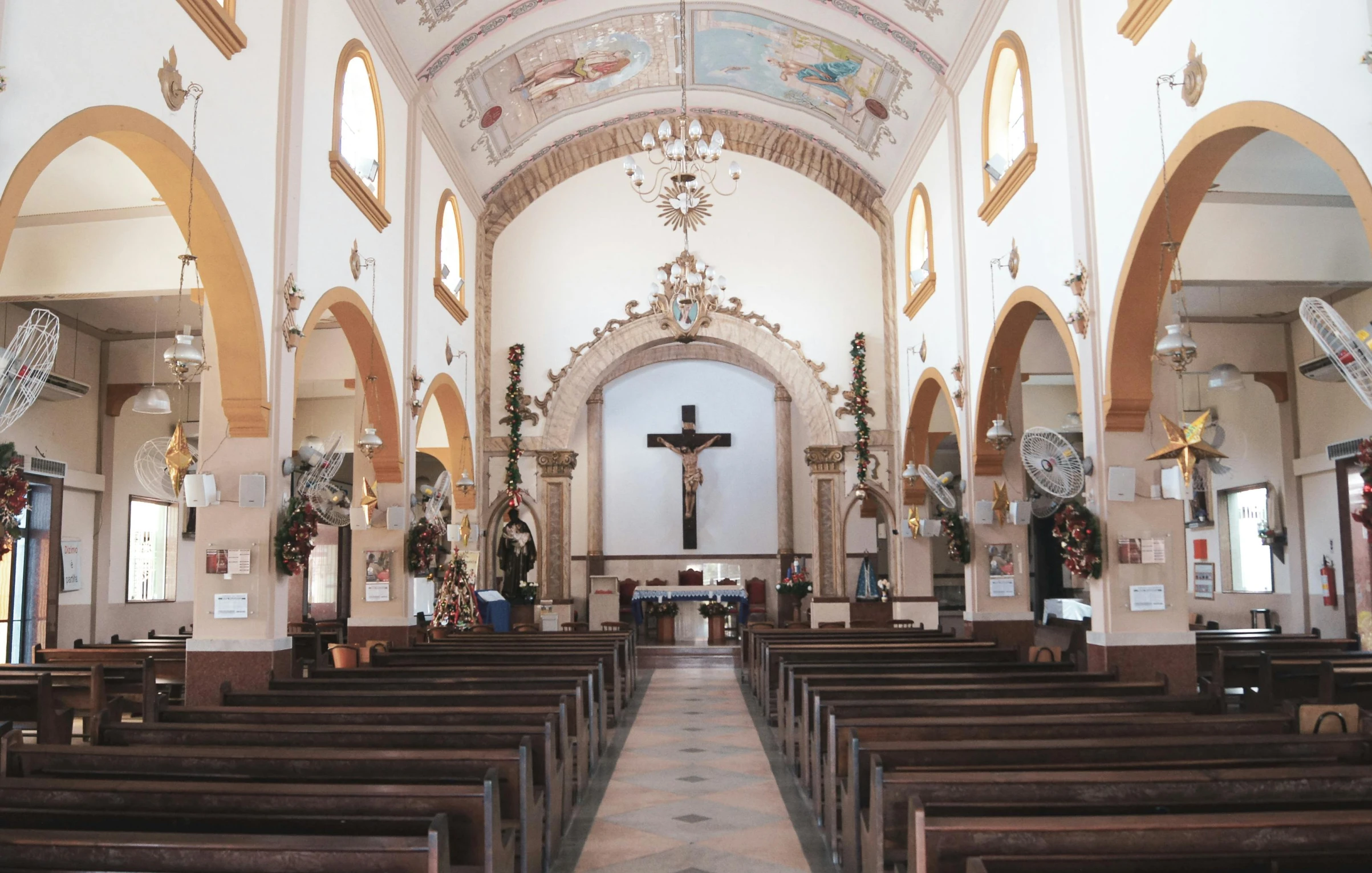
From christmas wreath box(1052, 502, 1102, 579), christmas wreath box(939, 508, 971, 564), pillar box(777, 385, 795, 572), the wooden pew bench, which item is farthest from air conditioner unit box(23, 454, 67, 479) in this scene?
pillar box(777, 385, 795, 572)

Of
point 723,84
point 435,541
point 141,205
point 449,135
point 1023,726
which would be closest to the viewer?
point 1023,726

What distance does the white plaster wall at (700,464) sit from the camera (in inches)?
929

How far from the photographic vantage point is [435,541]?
13.6 metres

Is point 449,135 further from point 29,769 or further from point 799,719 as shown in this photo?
point 29,769

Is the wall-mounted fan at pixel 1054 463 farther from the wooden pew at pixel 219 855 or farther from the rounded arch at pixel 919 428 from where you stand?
the wooden pew at pixel 219 855

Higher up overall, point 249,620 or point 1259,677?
point 249,620

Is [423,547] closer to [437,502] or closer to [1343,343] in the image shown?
[437,502]

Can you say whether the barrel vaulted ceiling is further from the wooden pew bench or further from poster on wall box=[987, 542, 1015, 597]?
the wooden pew bench

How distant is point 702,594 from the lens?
20031mm

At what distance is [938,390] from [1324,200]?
661 centimetres

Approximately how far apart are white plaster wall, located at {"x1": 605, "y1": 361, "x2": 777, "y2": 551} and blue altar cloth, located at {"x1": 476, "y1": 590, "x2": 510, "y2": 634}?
5759mm

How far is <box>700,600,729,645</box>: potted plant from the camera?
19406 millimetres

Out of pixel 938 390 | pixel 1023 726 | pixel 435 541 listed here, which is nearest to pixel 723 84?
pixel 938 390

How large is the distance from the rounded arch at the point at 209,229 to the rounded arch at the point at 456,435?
713 cm
